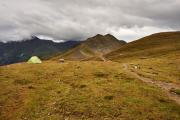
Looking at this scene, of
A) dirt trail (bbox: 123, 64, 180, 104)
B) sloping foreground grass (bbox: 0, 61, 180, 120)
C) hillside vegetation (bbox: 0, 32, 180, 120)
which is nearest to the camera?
sloping foreground grass (bbox: 0, 61, 180, 120)

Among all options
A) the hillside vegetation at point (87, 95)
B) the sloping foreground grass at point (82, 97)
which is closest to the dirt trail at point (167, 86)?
the hillside vegetation at point (87, 95)

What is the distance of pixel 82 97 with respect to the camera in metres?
39.8

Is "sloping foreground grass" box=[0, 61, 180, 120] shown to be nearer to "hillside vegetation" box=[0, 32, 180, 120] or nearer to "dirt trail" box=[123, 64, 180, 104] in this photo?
"hillside vegetation" box=[0, 32, 180, 120]

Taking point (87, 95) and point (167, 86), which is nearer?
point (87, 95)

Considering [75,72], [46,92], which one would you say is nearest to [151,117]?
[46,92]

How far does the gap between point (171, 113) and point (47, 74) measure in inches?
1045

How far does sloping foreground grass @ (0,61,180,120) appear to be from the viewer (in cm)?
3491

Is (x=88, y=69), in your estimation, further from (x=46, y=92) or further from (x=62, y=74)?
(x=46, y=92)

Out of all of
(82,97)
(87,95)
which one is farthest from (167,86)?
(82,97)

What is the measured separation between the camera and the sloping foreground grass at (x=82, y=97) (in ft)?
115

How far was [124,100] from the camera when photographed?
38000mm

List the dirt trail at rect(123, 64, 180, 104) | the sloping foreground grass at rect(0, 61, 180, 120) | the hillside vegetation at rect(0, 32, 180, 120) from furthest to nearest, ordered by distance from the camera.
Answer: the dirt trail at rect(123, 64, 180, 104) → the hillside vegetation at rect(0, 32, 180, 120) → the sloping foreground grass at rect(0, 61, 180, 120)

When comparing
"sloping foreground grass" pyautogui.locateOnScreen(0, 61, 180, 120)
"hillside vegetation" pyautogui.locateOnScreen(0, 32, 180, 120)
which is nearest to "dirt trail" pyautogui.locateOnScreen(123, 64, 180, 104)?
"hillside vegetation" pyautogui.locateOnScreen(0, 32, 180, 120)

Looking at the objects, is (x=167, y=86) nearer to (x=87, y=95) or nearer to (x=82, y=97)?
(x=87, y=95)
